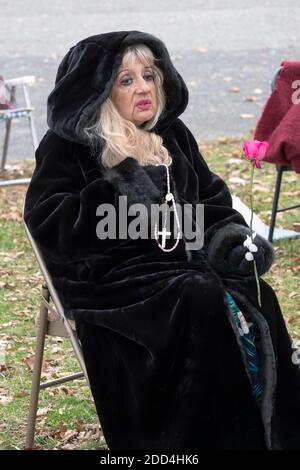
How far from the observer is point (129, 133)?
3861 millimetres

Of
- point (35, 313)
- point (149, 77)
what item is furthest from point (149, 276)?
point (35, 313)

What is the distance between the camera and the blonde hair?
376 centimetres

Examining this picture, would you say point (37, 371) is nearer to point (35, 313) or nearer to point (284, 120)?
point (35, 313)

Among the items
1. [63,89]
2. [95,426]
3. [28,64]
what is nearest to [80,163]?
[63,89]

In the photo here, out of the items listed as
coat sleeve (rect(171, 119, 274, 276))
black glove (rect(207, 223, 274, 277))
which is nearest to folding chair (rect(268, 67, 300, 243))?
coat sleeve (rect(171, 119, 274, 276))

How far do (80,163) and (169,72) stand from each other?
1.82 feet

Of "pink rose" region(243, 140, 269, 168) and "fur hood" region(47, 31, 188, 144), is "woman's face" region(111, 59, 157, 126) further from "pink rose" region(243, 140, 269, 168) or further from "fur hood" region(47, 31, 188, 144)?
"pink rose" region(243, 140, 269, 168)

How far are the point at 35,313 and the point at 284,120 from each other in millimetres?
1810

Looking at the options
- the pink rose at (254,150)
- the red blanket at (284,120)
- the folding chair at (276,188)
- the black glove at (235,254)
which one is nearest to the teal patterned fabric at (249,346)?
the black glove at (235,254)

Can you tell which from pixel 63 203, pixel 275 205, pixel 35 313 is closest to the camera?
pixel 63 203

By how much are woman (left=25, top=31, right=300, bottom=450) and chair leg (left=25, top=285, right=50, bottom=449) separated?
13 cm

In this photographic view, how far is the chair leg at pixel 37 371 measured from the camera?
3812 mm

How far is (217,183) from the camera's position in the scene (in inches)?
160

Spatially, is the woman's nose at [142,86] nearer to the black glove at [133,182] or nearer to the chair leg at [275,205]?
the black glove at [133,182]
